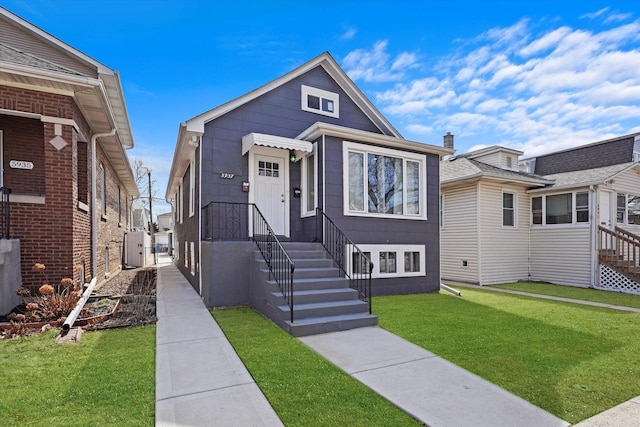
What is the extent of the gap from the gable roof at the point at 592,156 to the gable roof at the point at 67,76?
17.4 meters

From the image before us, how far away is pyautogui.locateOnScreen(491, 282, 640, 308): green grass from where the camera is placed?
8633 mm

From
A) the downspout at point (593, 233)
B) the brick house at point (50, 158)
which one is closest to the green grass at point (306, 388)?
the brick house at point (50, 158)

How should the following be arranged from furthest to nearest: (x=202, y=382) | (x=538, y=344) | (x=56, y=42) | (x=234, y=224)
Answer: (x=56, y=42), (x=234, y=224), (x=538, y=344), (x=202, y=382)

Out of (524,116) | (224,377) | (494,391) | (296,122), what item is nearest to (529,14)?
(524,116)

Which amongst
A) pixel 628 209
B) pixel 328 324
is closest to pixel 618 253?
pixel 628 209

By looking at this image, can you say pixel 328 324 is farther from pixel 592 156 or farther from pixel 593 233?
pixel 592 156

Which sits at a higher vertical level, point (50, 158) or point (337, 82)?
point (337, 82)

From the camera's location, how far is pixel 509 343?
15.6 ft

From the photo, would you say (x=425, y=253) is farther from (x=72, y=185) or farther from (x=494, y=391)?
(x=72, y=185)

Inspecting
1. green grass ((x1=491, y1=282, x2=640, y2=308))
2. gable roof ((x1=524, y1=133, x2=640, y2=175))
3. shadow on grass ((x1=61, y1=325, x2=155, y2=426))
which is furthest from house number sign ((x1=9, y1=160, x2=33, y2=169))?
gable roof ((x1=524, y1=133, x2=640, y2=175))

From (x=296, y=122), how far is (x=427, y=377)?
7.28 meters

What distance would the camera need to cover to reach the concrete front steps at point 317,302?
523 centimetres

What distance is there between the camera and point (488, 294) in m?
9.32

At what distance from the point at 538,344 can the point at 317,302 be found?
3403mm
